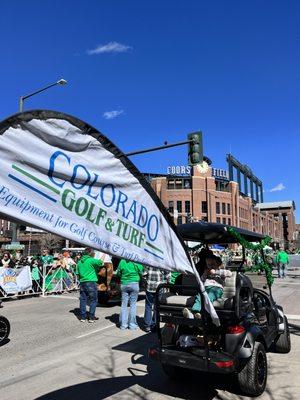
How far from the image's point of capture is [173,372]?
544 cm

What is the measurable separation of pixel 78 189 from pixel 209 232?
4.95 m

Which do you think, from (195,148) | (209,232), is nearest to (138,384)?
(209,232)

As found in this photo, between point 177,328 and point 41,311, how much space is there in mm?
7707

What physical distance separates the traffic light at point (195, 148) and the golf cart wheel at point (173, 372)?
33.1ft

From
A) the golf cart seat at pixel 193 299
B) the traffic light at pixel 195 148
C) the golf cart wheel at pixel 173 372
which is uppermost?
the traffic light at pixel 195 148

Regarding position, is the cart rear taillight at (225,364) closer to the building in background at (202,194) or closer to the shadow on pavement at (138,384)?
the shadow on pavement at (138,384)

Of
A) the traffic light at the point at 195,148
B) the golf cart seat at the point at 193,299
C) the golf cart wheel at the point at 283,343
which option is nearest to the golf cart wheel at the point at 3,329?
the golf cart seat at the point at 193,299

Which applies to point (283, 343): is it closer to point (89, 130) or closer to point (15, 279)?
point (89, 130)

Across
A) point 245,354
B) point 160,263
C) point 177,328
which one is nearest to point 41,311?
point 177,328

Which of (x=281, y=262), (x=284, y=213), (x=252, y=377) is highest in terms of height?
(x=284, y=213)

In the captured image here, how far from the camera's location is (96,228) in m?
2.83

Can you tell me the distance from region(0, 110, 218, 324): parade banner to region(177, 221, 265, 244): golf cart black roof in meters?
3.68

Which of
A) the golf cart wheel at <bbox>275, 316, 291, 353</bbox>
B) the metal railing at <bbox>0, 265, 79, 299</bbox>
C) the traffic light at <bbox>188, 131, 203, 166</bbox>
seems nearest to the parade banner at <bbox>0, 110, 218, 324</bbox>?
the golf cart wheel at <bbox>275, 316, 291, 353</bbox>

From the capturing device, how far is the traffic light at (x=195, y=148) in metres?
14.8
